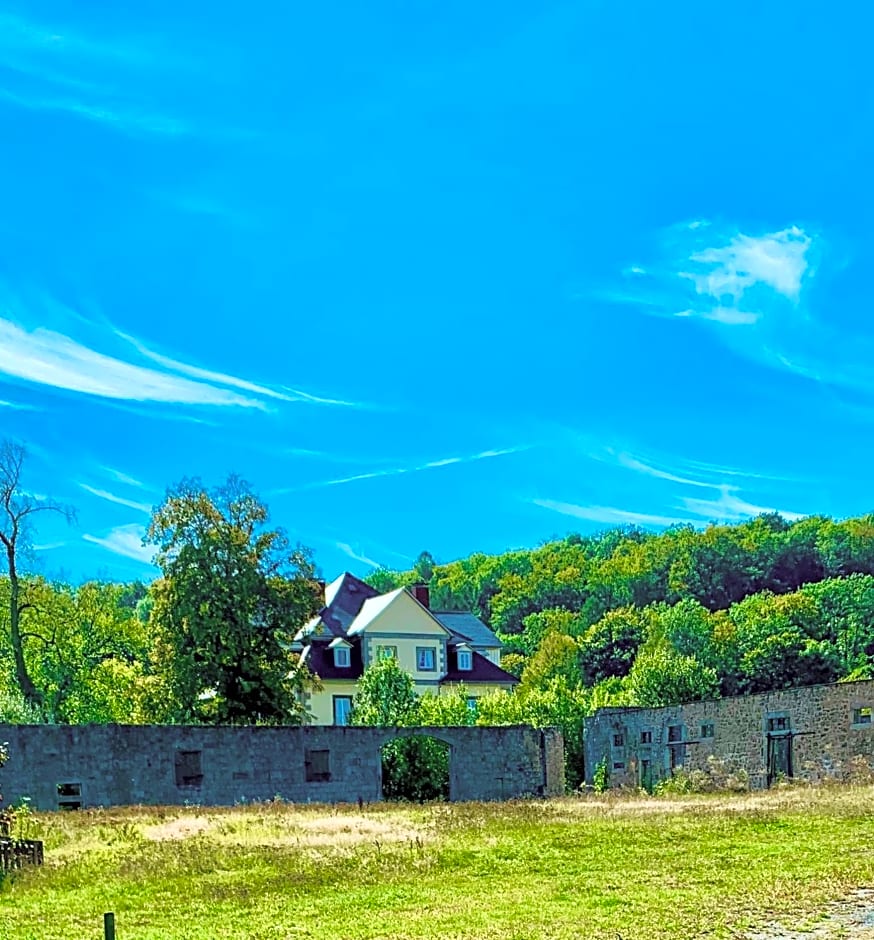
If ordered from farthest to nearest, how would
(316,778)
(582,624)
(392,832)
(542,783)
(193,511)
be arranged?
(582,624)
(193,511)
(542,783)
(316,778)
(392,832)

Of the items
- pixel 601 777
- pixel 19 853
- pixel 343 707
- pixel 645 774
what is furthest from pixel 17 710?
pixel 19 853

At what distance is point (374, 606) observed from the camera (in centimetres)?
5647

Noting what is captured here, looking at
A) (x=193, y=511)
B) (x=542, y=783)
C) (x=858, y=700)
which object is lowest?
(x=542, y=783)

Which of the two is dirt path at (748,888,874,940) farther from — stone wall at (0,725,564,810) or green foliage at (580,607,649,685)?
green foliage at (580,607,649,685)

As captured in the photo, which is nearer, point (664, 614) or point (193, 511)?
point (193, 511)

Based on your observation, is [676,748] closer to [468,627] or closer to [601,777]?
[601,777]

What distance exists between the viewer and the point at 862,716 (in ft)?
95.1

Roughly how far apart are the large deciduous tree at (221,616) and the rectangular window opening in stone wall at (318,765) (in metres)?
5.60

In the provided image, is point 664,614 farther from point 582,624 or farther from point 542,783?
point 542,783

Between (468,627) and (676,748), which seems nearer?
(676,748)

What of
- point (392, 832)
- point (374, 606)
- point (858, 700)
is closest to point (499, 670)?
point (374, 606)

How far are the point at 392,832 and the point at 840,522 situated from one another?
8854cm

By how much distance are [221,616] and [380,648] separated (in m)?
16.0

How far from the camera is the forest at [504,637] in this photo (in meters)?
39.0
